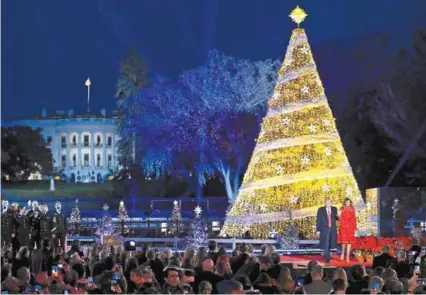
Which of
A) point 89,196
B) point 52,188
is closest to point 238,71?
point 89,196

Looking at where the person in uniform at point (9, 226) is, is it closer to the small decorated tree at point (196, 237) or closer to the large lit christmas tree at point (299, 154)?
the small decorated tree at point (196, 237)

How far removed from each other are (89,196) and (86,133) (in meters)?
69.0

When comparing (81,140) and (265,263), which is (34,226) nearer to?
(265,263)

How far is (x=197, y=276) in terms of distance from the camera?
12023 millimetres

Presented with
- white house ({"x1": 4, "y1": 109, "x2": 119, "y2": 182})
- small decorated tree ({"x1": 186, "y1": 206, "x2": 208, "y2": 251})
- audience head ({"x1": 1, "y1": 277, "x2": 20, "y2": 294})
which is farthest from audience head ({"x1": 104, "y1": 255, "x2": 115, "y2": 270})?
white house ({"x1": 4, "y1": 109, "x2": 119, "y2": 182})

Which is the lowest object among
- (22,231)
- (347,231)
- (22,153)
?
(347,231)

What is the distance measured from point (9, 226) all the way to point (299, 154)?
7880mm

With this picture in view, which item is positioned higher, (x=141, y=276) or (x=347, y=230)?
(x=347, y=230)

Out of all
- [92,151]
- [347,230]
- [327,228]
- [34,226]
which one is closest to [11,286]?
[327,228]

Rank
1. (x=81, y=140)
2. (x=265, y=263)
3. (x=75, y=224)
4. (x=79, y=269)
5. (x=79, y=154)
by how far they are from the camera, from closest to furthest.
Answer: (x=265, y=263), (x=79, y=269), (x=75, y=224), (x=79, y=154), (x=81, y=140)

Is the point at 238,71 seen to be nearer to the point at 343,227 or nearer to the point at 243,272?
the point at 343,227

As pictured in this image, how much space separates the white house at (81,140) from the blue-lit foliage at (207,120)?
81305 mm

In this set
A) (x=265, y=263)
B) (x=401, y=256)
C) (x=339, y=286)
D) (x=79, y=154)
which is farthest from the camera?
(x=79, y=154)

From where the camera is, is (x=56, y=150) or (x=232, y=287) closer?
(x=232, y=287)
